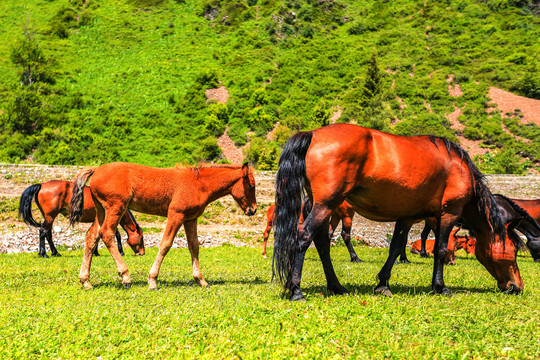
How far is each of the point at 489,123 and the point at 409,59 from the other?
22.4 metres

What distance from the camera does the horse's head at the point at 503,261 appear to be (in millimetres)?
7727

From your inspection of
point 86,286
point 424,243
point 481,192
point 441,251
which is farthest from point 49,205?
point 424,243

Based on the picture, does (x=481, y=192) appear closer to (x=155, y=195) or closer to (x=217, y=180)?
(x=217, y=180)

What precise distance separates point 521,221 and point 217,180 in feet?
23.3

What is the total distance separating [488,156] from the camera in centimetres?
4116

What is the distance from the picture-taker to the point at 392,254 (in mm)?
7266

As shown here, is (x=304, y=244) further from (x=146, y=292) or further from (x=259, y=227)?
(x=259, y=227)

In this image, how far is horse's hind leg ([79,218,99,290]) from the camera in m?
7.89

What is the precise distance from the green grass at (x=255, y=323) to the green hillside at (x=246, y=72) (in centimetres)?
2717

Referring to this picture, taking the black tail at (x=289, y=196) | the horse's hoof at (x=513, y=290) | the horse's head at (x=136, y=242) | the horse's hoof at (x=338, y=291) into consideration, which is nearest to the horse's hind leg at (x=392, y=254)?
the horse's hoof at (x=338, y=291)

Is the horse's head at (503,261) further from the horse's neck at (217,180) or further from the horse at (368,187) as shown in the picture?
the horse's neck at (217,180)

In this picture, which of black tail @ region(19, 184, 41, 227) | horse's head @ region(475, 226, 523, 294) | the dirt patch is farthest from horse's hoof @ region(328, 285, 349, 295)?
the dirt patch

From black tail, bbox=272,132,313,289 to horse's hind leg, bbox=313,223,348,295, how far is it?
0.69 meters

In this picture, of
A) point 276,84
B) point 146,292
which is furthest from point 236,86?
point 146,292
